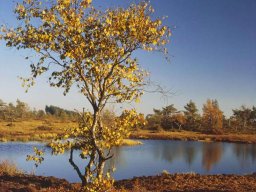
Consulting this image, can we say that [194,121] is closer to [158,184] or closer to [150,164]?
[150,164]

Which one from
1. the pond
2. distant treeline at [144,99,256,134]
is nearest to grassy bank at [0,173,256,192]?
the pond

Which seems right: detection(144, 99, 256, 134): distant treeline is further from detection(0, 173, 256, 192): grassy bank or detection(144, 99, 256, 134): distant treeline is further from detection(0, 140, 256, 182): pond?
detection(0, 173, 256, 192): grassy bank

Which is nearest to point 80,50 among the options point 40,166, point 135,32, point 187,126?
point 135,32

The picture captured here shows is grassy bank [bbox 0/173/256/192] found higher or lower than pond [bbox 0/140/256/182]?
higher

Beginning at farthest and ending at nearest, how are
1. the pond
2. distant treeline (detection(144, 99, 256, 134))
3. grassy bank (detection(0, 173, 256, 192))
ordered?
distant treeline (detection(144, 99, 256, 134))
the pond
grassy bank (detection(0, 173, 256, 192))

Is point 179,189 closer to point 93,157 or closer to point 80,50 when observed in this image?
point 93,157

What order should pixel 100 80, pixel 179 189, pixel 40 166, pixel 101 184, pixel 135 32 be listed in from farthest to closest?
pixel 40 166, pixel 179 189, pixel 100 80, pixel 135 32, pixel 101 184

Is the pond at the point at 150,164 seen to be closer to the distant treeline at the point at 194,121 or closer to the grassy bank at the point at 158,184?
the grassy bank at the point at 158,184

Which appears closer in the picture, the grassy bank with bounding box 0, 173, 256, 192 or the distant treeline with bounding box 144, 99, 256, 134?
the grassy bank with bounding box 0, 173, 256, 192

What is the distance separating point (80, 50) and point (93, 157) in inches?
190

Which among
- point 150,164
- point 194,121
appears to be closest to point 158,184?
point 150,164

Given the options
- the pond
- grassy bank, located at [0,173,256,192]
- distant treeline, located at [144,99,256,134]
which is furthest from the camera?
distant treeline, located at [144,99,256,134]

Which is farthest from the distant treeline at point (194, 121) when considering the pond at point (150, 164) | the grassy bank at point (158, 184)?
the grassy bank at point (158, 184)

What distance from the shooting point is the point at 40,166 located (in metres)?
38.4
